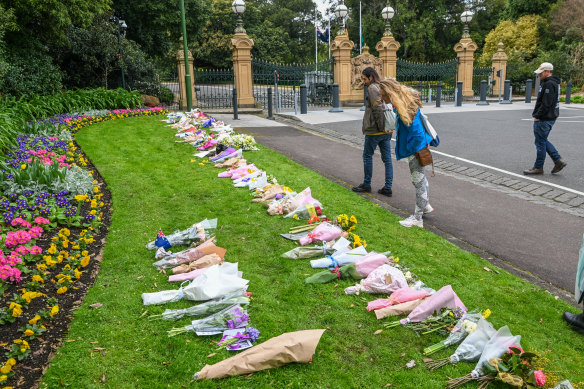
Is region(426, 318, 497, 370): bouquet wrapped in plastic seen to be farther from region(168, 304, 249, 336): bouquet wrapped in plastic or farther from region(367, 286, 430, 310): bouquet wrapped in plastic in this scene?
region(168, 304, 249, 336): bouquet wrapped in plastic

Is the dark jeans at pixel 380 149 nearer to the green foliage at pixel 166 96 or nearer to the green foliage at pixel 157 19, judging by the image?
the green foliage at pixel 157 19

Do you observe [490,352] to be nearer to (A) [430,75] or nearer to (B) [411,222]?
(B) [411,222]

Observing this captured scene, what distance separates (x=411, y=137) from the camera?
610 centimetres

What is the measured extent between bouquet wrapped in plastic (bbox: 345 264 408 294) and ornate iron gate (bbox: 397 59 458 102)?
70.9ft

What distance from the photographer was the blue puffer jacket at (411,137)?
6.06 meters

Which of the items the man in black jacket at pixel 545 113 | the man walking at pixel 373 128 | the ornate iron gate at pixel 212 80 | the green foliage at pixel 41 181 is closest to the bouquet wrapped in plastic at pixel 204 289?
the green foliage at pixel 41 181

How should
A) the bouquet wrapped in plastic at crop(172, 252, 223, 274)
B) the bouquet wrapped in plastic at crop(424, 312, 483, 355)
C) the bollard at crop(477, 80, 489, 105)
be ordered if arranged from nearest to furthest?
1. the bouquet wrapped in plastic at crop(424, 312, 483, 355)
2. the bouquet wrapped in plastic at crop(172, 252, 223, 274)
3. the bollard at crop(477, 80, 489, 105)

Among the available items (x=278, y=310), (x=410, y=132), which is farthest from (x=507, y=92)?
(x=278, y=310)

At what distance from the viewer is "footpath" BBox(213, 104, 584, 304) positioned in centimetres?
524

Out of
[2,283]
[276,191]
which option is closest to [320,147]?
[276,191]

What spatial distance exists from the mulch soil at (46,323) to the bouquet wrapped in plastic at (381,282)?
7.93 ft

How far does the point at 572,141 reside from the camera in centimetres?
1211

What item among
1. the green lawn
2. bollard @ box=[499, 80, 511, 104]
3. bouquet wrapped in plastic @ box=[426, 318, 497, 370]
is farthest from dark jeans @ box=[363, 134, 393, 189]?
bollard @ box=[499, 80, 511, 104]

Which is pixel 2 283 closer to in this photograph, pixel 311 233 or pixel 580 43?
pixel 311 233
